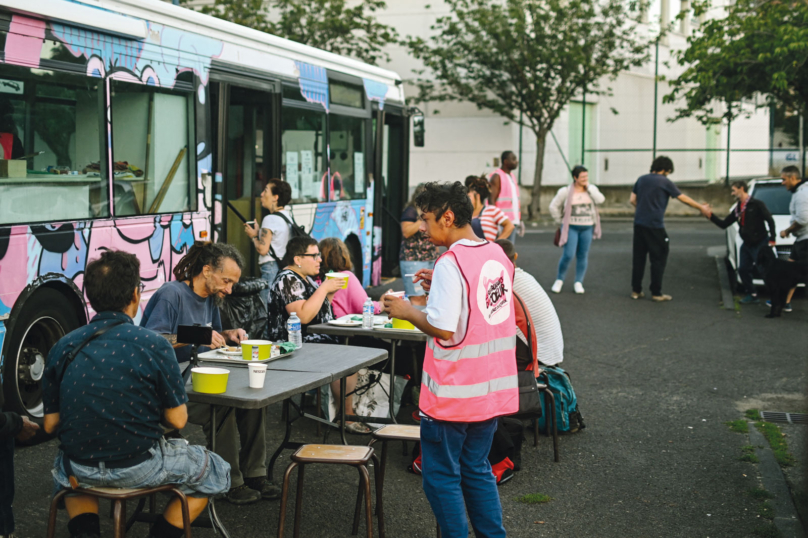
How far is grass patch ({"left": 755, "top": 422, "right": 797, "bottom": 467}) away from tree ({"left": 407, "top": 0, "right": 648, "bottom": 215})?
58.9ft

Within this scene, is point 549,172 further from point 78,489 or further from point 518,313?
point 78,489

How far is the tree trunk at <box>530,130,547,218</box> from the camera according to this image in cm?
2511

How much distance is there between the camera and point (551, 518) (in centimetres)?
486

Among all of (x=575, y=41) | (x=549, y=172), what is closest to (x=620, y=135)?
(x=549, y=172)

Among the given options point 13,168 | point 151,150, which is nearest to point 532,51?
point 151,150

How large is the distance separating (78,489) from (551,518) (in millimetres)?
2553

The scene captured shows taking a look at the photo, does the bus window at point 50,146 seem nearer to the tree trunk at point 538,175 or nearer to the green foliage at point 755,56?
the green foliage at point 755,56

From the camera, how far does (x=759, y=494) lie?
522 cm

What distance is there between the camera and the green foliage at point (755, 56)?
45.8 ft

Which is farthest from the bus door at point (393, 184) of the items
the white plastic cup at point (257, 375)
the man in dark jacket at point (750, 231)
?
the white plastic cup at point (257, 375)

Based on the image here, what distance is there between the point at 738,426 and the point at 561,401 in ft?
4.73

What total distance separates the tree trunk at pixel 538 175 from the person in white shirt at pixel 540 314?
19.4 m

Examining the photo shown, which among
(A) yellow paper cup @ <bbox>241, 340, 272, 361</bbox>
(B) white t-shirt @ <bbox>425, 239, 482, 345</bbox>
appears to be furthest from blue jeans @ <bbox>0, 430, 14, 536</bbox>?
(B) white t-shirt @ <bbox>425, 239, 482, 345</bbox>

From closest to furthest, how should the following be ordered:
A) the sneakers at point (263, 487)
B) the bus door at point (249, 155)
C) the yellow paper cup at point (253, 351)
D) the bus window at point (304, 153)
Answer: the yellow paper cup at point (253, 351) < the sneakers at point (263, 487) < the bus door at point (249, 155) < the bus window at point (304, 153)
